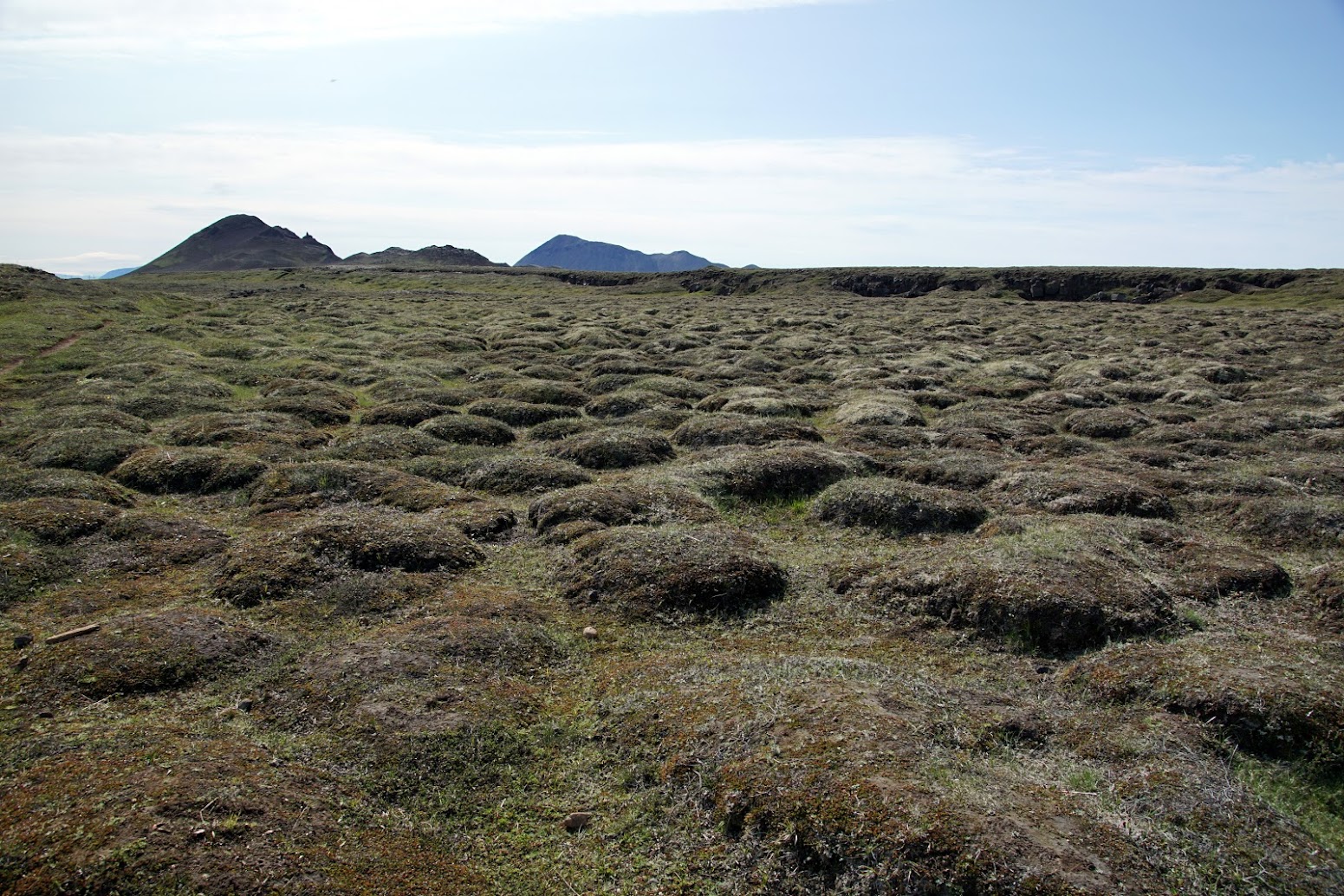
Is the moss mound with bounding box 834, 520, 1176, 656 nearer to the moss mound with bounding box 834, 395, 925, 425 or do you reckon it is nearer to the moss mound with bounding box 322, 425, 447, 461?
the moss mound with bounding box 834, 395, 925, 425

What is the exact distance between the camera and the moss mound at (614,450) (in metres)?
27.7

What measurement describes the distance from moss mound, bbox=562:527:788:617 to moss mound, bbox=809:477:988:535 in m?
4.18

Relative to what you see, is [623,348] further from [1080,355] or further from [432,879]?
[432,879]

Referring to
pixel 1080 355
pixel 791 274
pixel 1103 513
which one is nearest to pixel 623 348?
pixel 1080 355

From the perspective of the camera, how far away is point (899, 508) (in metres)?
20.9

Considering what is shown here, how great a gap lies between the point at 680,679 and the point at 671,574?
407 centimetres

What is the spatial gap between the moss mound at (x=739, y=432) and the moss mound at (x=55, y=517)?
1922 centimetres

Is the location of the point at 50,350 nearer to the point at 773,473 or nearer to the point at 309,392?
the point at 309,392

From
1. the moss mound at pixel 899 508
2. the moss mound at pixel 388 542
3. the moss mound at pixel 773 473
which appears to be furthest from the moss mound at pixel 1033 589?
the moss mound at pixel 388 542

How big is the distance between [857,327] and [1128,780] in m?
70.0

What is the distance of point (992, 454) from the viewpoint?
94.2 feet

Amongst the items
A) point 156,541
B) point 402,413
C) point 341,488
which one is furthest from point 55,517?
point 402,413

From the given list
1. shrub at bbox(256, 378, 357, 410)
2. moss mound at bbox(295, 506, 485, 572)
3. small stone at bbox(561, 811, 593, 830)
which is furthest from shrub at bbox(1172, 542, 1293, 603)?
shrub at bbox(256, 378, 357, 410)

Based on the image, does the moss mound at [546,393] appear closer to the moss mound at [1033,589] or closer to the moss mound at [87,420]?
the moss mound at [87,420]
